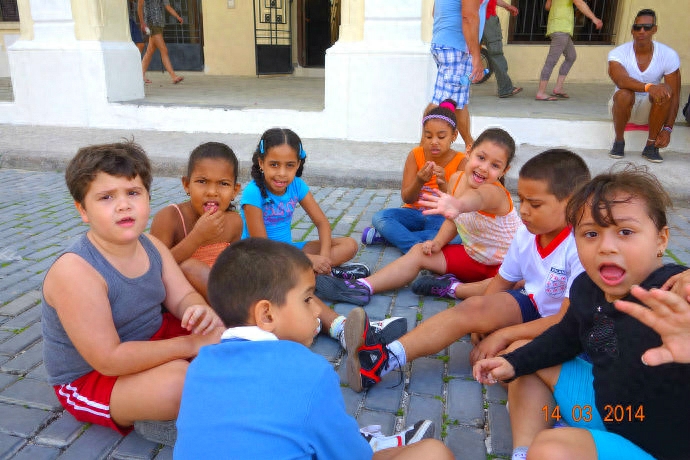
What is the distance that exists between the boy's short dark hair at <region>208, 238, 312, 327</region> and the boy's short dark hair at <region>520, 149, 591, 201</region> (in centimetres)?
124

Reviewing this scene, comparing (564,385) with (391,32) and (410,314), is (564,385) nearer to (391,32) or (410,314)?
(410,314)

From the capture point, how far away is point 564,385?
5.98ft

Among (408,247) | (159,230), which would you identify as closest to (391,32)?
(408,247)

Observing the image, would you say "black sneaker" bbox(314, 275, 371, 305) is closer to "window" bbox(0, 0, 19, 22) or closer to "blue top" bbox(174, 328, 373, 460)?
"blue top" bbox(174, 328, 373, 460)

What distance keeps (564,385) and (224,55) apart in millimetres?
11719

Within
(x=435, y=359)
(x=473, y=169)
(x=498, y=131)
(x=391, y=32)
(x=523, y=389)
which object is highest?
(x=391, y=32)

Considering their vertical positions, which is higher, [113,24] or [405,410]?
[113,24]

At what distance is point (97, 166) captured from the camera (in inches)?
71.9

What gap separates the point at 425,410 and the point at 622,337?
2.66ft

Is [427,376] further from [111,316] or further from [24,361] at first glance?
[24,361]

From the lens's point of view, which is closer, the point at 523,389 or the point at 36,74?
the point at 523,389

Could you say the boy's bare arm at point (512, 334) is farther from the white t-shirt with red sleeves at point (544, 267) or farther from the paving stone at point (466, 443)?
the paving stone at point (466, 443)

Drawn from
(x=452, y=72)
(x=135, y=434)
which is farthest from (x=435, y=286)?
(x=452, y=72)

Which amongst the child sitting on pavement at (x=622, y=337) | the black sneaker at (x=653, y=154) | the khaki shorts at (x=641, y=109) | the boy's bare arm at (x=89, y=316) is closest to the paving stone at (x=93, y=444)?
the boy's bare arm at (x=89, y=316)
